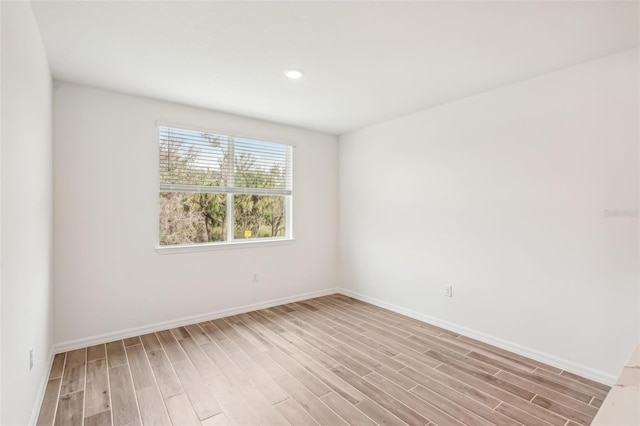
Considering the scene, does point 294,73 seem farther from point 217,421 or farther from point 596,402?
point 596,402

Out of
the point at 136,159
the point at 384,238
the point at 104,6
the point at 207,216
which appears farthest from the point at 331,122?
the point at 104,6

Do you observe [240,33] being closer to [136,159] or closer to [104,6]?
[104,6]

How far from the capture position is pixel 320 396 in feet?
7.30

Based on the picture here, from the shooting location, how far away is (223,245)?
3.84 m

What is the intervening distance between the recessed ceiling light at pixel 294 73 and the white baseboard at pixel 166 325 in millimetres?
2774

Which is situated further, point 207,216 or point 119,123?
point 207,216

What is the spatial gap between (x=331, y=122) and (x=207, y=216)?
2.02 metres

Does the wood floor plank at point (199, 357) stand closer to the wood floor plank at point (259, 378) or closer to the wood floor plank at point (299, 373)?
the wood floor plank at point (259, 378)

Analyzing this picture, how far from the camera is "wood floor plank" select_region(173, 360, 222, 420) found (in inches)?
81.7

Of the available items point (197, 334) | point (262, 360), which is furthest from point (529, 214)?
point (197, 334)

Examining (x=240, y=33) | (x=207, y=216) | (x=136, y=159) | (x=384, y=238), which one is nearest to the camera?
(x=240, y=33)

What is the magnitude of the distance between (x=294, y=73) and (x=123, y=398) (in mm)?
2786

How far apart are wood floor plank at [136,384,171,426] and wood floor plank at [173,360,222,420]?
18 cm

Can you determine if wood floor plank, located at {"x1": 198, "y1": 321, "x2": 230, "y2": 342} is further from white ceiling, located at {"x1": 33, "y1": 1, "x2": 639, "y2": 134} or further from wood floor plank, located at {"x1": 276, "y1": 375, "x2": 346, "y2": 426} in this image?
white ceiling, located at {"x1": 33, "y1": 1, "x2": 639, "y2": 134}
